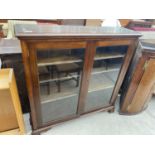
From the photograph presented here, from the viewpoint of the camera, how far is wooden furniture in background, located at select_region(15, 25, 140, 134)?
1043 mm

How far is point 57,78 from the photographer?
1.40m

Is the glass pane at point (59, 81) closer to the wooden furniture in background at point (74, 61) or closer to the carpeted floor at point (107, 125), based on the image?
the wooden furniture in background at point (74, 61)

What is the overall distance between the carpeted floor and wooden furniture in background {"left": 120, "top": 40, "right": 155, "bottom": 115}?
11 centimetres

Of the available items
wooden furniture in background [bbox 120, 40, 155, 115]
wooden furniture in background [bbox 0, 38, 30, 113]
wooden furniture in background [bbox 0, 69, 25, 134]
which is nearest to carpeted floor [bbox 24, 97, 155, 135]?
wooden furniture in background [bbox 120, 40, 155, 115]

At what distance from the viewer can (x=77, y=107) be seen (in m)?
1.61

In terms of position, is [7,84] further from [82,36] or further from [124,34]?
[124,34]

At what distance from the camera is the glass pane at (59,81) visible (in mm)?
1210

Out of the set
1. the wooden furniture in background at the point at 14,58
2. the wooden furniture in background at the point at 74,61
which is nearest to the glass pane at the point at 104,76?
the wooden furniture in background at the point at 74,61

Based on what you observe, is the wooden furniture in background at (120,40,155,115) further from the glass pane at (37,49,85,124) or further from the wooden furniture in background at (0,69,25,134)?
the wooden furniture in background at (0,69,25,134)

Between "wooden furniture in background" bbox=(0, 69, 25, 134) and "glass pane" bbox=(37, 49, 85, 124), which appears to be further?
"glass pane" bbox=(37, 49, 85, 124)

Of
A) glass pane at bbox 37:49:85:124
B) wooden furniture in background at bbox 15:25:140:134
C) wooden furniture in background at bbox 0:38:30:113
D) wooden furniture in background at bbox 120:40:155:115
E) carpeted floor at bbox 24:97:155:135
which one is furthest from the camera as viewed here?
carpeted floor at bbox 24:97:155:135
